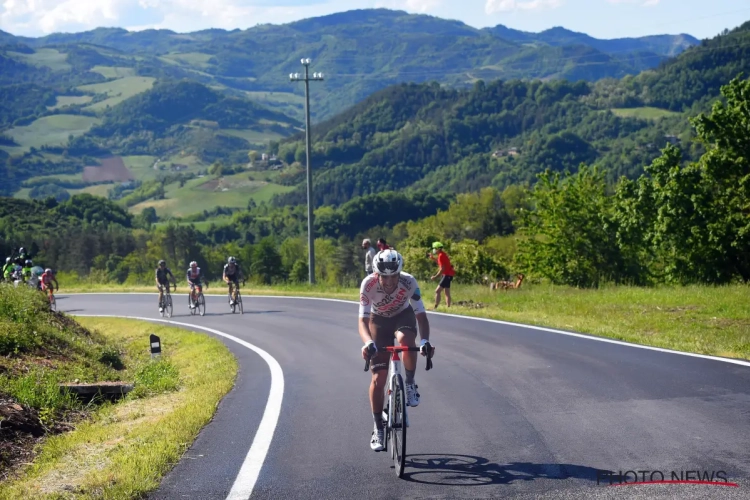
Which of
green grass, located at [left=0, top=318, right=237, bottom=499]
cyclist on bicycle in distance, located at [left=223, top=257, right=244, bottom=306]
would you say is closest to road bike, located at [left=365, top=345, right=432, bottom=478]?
green grass, located at [left=0, top=318, right=237, bottom=499]

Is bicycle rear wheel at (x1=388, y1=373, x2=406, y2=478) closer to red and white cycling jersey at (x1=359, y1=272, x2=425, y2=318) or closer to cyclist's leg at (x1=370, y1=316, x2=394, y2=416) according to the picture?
cyclist's leg at (x1=370, y1=316, x2=394, y2=416)

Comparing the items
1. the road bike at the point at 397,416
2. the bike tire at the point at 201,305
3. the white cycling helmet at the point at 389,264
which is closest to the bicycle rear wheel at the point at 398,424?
the road bike at the point at 397,416

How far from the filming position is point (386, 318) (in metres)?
7.27

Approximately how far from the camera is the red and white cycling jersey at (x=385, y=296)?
7.17m

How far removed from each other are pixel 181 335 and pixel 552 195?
22.4 metres

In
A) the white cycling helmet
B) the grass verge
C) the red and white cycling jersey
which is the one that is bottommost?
the grass verge

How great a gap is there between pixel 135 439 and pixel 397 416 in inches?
111

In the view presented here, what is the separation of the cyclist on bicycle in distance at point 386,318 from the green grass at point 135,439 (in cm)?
179

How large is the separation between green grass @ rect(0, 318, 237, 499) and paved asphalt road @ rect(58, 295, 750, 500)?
21cm

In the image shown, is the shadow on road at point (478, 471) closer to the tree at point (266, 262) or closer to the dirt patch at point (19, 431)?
the dirt patch at point (19, 431)

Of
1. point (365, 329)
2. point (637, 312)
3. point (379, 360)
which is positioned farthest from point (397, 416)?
point (637, 312)

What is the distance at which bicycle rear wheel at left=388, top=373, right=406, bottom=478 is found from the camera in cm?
629

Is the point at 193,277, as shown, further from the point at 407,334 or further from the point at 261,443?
the point at 407,334

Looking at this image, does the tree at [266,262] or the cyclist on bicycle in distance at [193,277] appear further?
the tree at [266,262]
